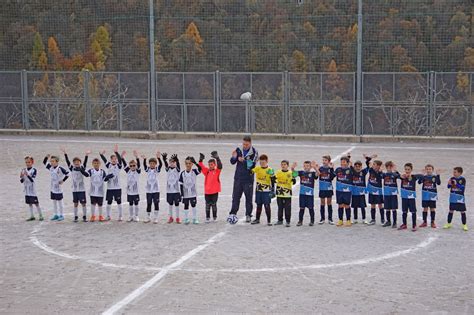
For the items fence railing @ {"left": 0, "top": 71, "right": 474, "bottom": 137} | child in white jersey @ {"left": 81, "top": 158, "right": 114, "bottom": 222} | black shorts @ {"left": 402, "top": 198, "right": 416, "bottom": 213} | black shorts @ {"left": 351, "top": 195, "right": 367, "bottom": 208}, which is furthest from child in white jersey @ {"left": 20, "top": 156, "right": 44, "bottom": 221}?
fence railing @ {"left": 0, "top": 71, "right": 474, "bottom": 137}

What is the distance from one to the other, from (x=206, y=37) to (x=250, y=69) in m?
3.49

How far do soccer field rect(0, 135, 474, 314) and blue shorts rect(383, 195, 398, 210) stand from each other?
52cm

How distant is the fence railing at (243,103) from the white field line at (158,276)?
→ 65.6 feet

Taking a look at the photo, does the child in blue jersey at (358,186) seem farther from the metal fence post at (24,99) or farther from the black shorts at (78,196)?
the metal fence post at (24,99)

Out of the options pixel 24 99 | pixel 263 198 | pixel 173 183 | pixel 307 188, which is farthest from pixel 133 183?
pixel 24 99

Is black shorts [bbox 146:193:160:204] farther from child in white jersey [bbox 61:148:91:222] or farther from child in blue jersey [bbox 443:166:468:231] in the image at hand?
child in blue jersey [bbox 443:166:468:231]

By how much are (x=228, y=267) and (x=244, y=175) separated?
171 inches

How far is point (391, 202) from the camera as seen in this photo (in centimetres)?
1636

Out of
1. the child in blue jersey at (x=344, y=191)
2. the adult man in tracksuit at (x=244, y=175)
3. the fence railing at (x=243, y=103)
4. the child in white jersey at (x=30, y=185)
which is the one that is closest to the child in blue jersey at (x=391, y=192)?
the child in blue jersey at (x=344, y=191)

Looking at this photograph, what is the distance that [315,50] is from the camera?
47375mm

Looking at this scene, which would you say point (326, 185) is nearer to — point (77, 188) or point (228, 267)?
point (228, 267)

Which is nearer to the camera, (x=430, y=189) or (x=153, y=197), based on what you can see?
(x=430, y=189)

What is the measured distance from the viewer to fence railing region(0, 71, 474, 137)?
34.4 metres

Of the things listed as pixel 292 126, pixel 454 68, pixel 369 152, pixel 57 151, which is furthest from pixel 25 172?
pixel 454 68
